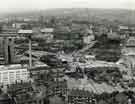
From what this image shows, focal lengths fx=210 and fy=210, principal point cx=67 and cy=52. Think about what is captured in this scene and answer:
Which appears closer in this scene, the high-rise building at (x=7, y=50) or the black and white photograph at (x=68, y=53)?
the black and white photograph at (x=68, y=53)

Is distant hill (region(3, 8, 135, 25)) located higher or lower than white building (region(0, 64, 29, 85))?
higher

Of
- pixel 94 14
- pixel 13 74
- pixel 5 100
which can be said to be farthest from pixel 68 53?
pixel 5 100

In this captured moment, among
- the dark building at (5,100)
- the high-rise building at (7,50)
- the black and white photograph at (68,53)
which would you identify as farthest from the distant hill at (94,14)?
the dark building at (5,100)

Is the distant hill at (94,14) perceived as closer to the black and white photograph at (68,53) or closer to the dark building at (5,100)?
the black and white photograph at (68,53)

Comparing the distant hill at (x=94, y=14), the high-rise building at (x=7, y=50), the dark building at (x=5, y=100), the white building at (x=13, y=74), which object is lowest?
the dark building at (x=5, y=100)

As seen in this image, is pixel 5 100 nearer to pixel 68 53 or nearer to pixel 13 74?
pixel 13 74

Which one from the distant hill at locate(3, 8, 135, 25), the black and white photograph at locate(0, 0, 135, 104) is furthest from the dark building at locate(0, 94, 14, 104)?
the distant hill at locate(3, 8, 135, 25)

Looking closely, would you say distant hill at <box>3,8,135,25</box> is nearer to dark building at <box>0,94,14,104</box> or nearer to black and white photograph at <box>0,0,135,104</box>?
black and white photograph at <box>0,0,135,104</box>

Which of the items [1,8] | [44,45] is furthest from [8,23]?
[44,45]
